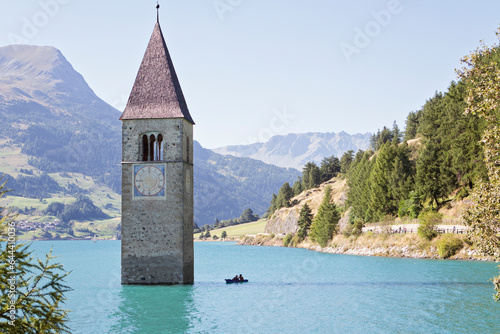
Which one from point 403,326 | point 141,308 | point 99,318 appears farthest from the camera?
point 141,308

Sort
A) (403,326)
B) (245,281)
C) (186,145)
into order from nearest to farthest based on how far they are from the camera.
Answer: (403,326) → (186,145) → (245,281)

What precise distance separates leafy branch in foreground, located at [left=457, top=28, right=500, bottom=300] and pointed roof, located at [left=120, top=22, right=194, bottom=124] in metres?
32.1

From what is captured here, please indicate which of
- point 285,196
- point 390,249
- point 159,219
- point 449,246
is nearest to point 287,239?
point 285,196

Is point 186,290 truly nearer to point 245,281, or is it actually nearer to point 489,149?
point 245,281

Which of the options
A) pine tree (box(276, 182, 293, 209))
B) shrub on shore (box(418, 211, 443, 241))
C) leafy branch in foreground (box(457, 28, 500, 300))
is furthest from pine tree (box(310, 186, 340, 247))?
leafy branch in foreground (box(457, 28, 500, 300))

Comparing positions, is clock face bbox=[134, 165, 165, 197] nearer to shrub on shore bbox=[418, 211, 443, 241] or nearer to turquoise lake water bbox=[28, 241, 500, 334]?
turquoise lake water bbox=[28, 241, 500, 334]

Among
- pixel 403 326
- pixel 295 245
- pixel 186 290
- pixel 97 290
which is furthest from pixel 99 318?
pixel 295 245

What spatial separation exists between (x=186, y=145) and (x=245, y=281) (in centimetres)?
1672

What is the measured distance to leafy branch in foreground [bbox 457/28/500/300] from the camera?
63.3 feet

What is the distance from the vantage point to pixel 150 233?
47.8 metres

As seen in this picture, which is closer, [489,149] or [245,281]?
[489,149]

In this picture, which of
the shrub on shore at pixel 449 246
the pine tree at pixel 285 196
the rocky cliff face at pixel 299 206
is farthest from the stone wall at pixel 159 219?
the pine tree at pixel 285 196

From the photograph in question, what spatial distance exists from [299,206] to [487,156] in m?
146

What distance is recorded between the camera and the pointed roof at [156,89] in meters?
49.6
